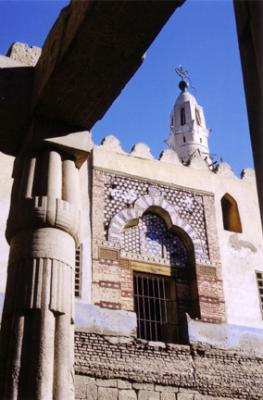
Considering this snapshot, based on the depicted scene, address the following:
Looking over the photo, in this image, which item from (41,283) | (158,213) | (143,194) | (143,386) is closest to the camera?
(41,283)

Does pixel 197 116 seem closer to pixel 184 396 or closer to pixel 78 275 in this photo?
pixel 78 275

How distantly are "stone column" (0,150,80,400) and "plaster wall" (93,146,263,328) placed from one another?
6501 mm

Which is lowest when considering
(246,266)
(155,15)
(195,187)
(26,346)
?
(26,346)

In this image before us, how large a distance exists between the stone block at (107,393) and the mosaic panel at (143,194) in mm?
2596

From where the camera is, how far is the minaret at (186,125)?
28219 mm

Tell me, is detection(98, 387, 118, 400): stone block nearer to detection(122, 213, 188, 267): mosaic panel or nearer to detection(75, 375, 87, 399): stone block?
detection(75, 375, 87, 399): stone block

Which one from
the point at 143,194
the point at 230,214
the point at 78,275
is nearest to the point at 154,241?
the point at 143,194

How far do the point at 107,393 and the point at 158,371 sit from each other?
3.06 feet

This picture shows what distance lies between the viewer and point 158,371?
29.6 ft

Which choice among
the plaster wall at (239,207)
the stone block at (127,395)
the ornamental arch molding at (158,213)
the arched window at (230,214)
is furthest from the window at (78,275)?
the arched window at (230,214)

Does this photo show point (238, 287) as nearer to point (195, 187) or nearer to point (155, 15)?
point (195, 187)

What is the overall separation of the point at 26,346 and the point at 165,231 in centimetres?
762

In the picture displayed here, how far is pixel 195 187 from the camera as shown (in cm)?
1133

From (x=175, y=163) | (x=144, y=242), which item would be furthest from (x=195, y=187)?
(x=144, y=242)
